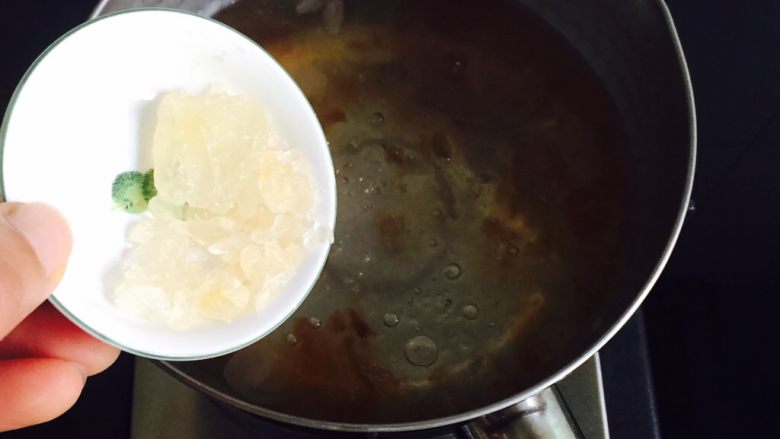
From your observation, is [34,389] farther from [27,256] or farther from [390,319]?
[390,319]

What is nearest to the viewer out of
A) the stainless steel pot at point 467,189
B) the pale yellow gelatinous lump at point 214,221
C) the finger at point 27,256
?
the finger at point 27,256

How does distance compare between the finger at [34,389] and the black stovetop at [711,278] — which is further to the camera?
the black stovetop at [711,278]

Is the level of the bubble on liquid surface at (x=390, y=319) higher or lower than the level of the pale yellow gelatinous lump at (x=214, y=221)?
lower

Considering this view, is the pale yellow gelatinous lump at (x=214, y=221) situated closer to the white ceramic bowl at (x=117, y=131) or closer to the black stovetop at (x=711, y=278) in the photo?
the white ceramic bowl at (x=117, y=131)

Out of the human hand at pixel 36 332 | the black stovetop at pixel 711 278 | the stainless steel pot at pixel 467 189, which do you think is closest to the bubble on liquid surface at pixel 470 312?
the stainless steel pot at pixel 467 189

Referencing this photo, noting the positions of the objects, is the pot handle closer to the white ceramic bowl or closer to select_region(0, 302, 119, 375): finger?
the white ceramic bowl

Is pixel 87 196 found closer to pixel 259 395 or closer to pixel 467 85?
pixel 259 395

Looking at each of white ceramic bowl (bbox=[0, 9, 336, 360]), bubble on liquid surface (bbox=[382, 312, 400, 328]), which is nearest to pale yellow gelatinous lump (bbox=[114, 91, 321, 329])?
white ceramic bowl (bbox=[0, 9, 336, 360])

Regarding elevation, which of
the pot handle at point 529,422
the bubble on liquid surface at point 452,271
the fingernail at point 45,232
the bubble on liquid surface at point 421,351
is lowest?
the bubble on liquid surface at point 421,351
